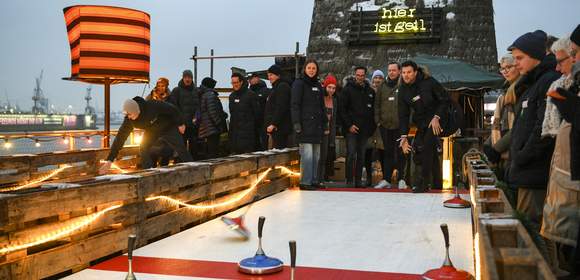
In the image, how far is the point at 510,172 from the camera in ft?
13.4

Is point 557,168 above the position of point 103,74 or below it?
below

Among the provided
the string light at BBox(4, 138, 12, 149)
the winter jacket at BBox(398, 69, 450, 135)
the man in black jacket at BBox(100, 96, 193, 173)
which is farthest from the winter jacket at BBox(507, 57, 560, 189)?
the string light at BBox(4, 138, 12, 149)

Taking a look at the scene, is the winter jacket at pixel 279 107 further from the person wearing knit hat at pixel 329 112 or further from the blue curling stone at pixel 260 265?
the blue curling stone at pixel 260 265

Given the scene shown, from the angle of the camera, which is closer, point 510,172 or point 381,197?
point 510,172

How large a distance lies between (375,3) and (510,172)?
12958mm

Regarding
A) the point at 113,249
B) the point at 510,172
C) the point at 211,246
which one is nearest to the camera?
the point at 510,172

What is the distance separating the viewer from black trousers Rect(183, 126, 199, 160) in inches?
393

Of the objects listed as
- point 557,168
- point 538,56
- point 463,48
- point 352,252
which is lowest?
point 352,252

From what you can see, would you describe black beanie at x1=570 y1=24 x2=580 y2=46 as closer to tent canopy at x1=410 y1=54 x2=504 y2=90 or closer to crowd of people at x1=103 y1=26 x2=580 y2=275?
crowd of people at x1=103 y1=26 x2=580 y2=275

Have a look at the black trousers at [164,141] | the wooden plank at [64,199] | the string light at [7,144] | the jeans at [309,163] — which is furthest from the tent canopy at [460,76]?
the wooden plank at [64,199]

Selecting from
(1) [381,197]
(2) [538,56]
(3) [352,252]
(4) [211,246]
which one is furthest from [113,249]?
(1) [381,197]

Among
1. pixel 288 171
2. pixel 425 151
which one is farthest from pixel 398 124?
pixel 288 171

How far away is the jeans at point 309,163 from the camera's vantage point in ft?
27.5

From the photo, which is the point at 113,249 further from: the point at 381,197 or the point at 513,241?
the point at 381,197
